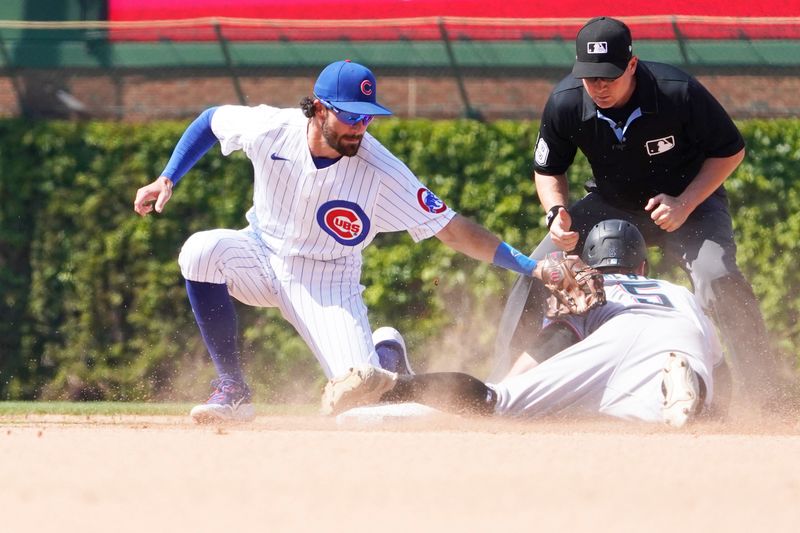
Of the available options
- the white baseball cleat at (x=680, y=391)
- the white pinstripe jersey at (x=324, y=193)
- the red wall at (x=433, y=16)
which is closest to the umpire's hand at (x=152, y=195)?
the white pinstripe jersey at (x=324, y=193)

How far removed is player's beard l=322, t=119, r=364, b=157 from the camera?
18.3 feet

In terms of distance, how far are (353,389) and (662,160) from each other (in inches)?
88.0

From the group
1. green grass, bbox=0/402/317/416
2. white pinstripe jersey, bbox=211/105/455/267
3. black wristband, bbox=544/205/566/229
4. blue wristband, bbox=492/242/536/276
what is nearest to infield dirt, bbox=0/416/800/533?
blue wristband, bbox=492/242/536/276

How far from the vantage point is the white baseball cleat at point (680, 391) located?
5.21 meters

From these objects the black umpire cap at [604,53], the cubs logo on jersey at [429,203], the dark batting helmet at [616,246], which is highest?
the black umpire cap at [604,53]

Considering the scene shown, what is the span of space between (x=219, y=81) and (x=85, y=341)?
7.80 feet

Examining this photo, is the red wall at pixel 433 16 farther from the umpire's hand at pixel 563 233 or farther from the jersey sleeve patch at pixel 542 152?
the umpire's hand at pixel 563 233

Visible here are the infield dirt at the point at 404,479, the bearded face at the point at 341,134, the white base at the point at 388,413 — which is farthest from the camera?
the bearded face at the point at 341,134

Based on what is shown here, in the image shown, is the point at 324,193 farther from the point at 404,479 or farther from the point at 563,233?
the point at 404,479

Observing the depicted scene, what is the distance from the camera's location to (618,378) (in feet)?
18.0

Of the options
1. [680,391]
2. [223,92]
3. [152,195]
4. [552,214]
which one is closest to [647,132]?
[552,214]

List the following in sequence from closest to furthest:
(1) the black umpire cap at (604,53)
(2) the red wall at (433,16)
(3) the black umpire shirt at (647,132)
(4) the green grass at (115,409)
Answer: (1) the black umpire cap at (604,53), (3) the black umpire shirt at (647,132), (4) the green grass at (115,409), (2) the red wall at (433,16)

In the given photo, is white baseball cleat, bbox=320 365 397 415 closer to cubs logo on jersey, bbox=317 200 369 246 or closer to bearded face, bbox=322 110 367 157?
cubs logo on jersey, bbox=317 200 369 246

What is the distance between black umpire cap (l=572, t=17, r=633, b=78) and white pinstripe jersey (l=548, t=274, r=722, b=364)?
1.03 meters
